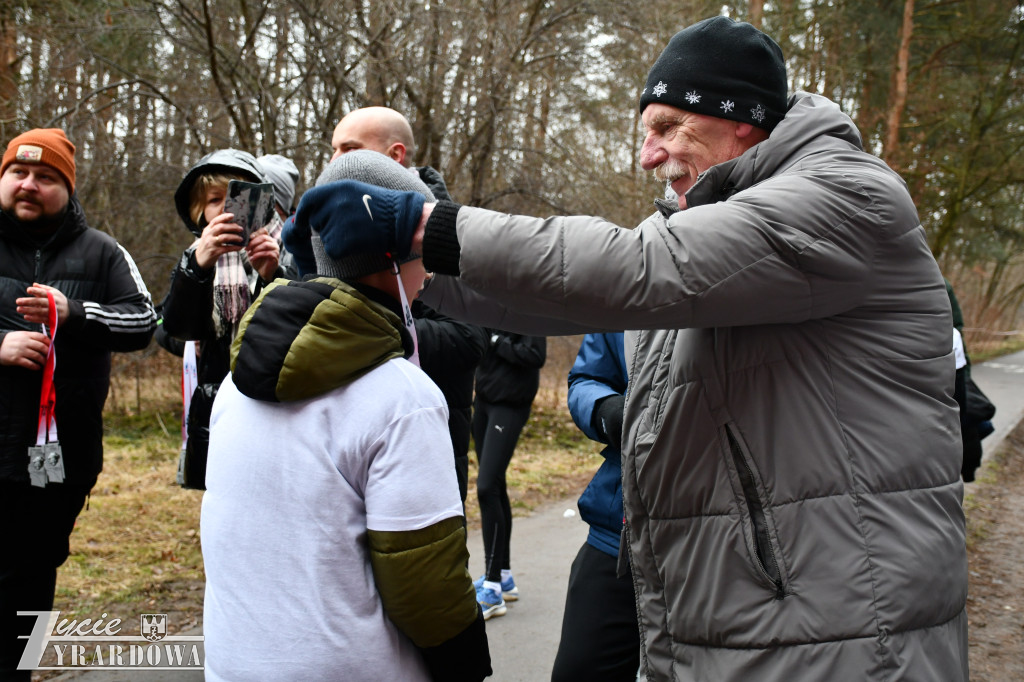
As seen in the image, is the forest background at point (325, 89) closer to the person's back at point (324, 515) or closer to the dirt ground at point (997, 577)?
the dirt ground at point (997, 577)

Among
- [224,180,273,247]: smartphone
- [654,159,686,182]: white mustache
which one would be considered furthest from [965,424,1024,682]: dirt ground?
[224,180,273,247]: smartphone

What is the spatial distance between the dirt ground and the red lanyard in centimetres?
429

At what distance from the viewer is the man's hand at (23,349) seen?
10.3ft

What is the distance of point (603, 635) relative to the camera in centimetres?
252

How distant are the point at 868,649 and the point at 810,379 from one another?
51 cm

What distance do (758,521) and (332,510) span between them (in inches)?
33.5

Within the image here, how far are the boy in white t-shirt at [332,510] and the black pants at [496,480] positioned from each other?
9.64 feet

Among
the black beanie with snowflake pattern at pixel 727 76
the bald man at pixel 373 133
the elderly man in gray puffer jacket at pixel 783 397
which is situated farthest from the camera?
the bald man at pixel 373 133

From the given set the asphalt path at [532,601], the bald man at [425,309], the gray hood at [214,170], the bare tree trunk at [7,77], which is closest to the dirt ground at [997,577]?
the asphalt path at [532,601]

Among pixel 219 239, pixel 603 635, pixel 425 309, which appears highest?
pixel 219 239

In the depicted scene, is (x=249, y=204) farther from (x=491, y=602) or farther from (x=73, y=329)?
(x=491, y=602)

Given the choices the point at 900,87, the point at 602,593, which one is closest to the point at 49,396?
the point at 602,593

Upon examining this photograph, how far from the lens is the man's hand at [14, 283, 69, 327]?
10.4 feet

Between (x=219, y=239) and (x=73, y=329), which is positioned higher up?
(x=219, y=239)
